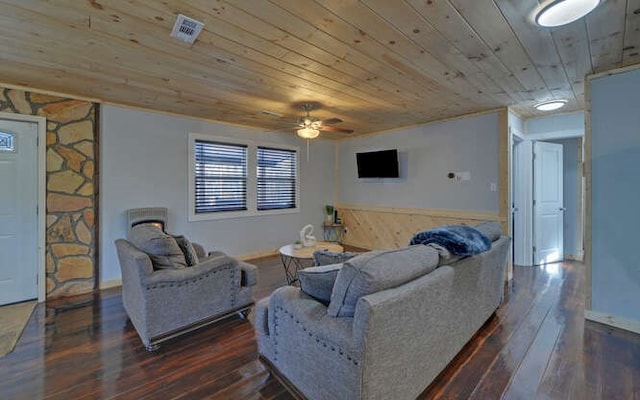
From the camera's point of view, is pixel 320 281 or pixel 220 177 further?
pixel 220 177

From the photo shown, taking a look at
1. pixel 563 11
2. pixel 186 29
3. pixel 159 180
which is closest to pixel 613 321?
pixel 563 11

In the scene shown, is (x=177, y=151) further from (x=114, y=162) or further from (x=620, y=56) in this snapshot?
(x=620, y=56)

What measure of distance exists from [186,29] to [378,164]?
4.17 m

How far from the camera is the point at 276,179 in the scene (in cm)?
573

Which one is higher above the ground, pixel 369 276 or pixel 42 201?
pixel 42 201

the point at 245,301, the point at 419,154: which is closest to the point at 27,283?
the point at 245,301

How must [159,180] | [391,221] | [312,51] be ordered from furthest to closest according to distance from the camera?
1. [391,221]
2. [159,180]
3. [312,51]

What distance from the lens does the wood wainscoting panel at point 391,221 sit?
461 cm

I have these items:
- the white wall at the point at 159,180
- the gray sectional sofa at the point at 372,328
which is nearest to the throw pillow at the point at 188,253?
the gray sectional sofa at the point at 372,328

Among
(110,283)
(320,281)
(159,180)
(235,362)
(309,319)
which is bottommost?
(235,362)

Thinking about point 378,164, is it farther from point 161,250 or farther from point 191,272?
point 161,250

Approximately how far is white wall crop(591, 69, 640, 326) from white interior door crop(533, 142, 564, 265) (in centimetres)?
206

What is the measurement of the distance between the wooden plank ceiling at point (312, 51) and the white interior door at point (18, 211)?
1.99ft

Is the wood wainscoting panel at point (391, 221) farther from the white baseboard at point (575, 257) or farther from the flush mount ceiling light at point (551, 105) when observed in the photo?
the white baseboard at point (575, 257)
